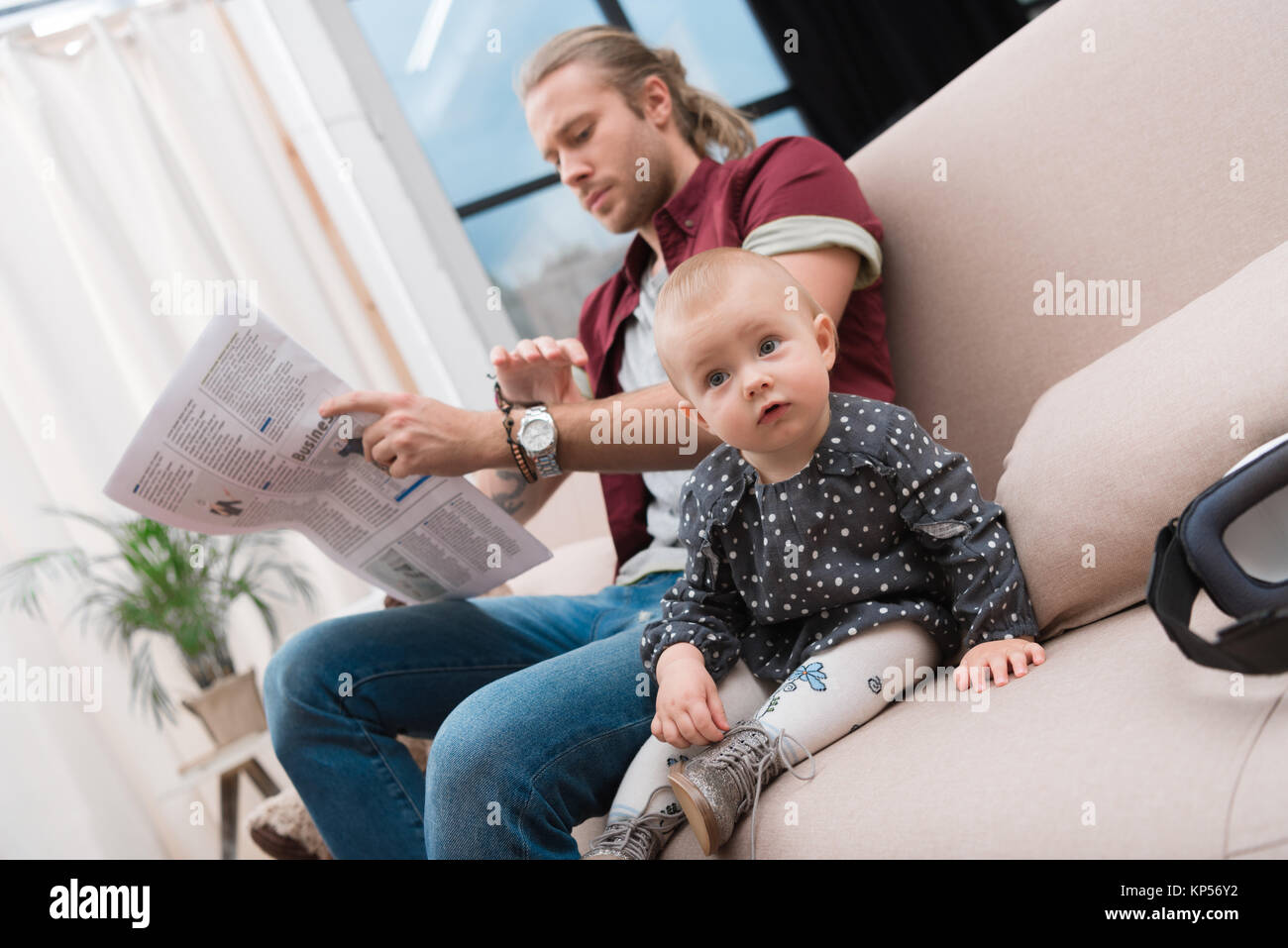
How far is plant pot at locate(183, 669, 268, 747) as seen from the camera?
2135 millimetres

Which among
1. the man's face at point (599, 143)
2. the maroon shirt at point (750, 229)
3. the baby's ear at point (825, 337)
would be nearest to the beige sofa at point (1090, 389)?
the maroon shirt at point (750, 229)

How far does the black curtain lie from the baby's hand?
217 centimetres

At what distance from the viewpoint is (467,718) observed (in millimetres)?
847

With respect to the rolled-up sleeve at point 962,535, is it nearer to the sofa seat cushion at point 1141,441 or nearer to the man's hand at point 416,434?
the sofa seat cushion at point 1141,441

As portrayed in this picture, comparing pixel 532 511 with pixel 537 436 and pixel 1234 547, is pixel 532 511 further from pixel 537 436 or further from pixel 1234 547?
pixel 1234 547

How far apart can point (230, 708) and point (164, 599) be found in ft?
0.96

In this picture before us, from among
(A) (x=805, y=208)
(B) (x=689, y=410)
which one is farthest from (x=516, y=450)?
(A) (x=805, y=208)

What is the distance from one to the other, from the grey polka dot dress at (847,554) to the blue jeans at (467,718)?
0.09 meters

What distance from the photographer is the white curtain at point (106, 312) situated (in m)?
2.29

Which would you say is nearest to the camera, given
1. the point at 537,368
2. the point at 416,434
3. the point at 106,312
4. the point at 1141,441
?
the point at 1141,441

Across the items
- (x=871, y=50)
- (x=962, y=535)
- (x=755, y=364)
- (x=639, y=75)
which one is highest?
(x=871, y=50)

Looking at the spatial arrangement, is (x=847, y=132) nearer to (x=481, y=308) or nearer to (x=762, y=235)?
(x=481, y=308)

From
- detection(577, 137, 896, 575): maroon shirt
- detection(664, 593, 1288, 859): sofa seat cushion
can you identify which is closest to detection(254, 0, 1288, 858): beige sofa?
detection(664, 593, 1288, 859): sofa seat cushion
